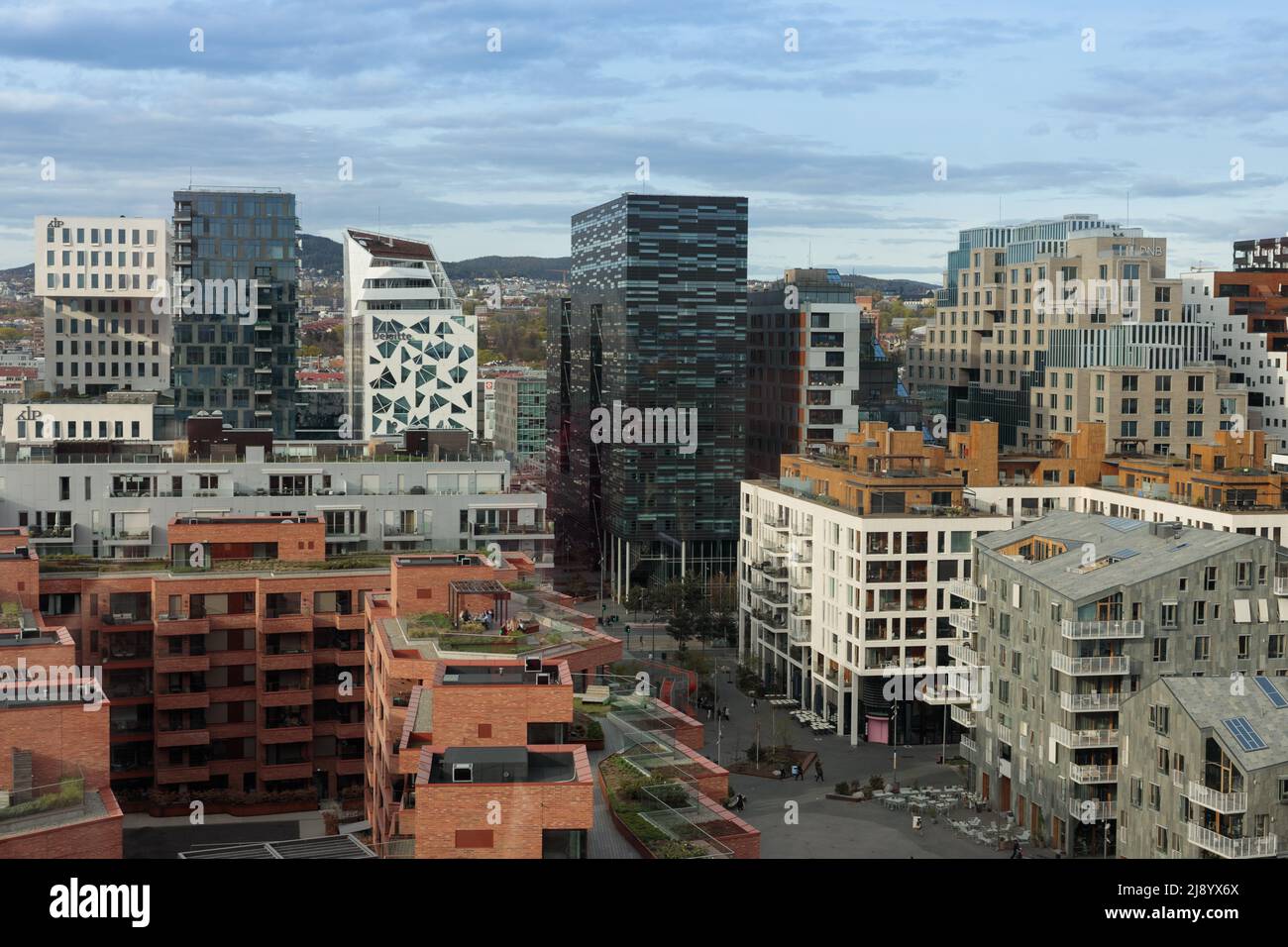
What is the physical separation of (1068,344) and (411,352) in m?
35.3

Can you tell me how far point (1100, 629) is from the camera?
36344 mm

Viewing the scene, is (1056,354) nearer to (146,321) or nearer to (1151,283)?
(1151,283)

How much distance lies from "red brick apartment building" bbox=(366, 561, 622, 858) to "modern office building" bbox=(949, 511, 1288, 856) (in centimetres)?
1207

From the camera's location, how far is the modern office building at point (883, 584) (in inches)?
1953

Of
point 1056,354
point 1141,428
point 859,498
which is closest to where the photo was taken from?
point 859,498

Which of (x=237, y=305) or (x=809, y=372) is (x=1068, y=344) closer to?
(x=809, y=372)

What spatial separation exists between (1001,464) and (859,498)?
11.5 meters

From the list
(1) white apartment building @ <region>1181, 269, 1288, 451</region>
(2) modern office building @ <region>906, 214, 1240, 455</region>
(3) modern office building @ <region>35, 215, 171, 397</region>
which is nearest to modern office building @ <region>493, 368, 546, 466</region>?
(3) modern office building @ <region>35, 215, 171, 397</region>

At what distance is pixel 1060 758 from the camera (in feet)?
122

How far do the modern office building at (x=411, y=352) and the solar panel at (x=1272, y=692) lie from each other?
188 feet
